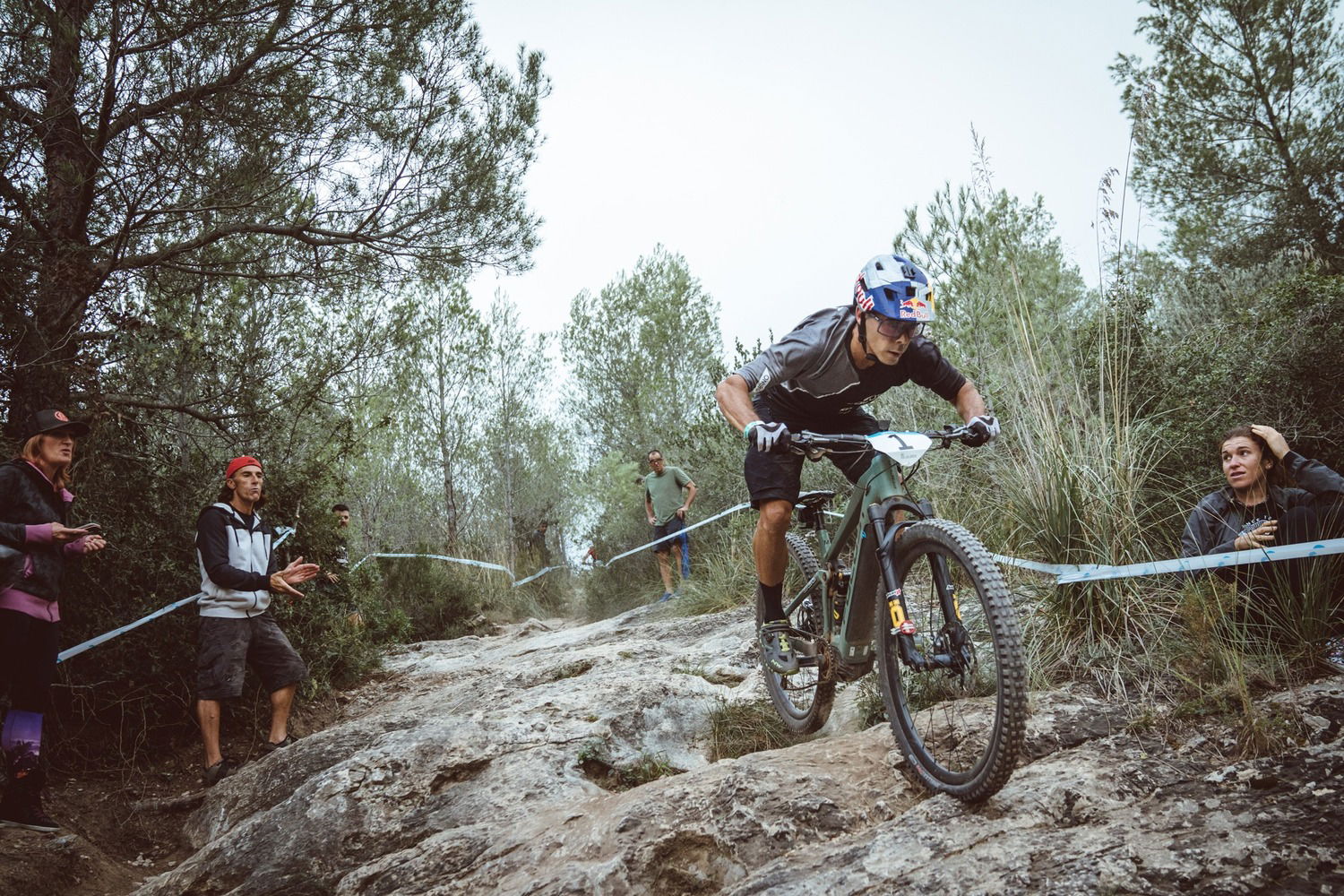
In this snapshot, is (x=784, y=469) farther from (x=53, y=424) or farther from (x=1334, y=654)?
(x=53, y=424)

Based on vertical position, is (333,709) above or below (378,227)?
below

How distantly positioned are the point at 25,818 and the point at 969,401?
4.84 metres

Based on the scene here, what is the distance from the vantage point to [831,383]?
11.2 feet

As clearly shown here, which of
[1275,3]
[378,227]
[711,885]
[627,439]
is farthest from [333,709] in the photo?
[627,439]

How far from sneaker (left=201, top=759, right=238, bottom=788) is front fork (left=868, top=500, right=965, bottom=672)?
418 cm

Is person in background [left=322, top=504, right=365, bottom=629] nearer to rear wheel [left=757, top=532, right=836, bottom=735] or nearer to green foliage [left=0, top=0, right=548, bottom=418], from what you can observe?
green foliage [left=0, top=0, right=548, bottom=418]

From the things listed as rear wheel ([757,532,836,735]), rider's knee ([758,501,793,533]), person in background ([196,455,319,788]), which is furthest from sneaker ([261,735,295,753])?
rider's knee ([758,501,793,533])

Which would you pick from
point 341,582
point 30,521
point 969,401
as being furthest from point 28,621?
point 969,401

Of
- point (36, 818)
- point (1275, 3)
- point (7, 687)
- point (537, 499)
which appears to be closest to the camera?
point (36, 818)

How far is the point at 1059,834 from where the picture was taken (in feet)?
6.95

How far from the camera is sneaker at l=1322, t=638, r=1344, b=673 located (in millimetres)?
2824

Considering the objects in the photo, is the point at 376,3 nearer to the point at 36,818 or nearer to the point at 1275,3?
the point at 36,818

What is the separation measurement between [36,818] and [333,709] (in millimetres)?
2531

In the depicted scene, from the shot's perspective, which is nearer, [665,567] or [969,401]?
[969,401]
